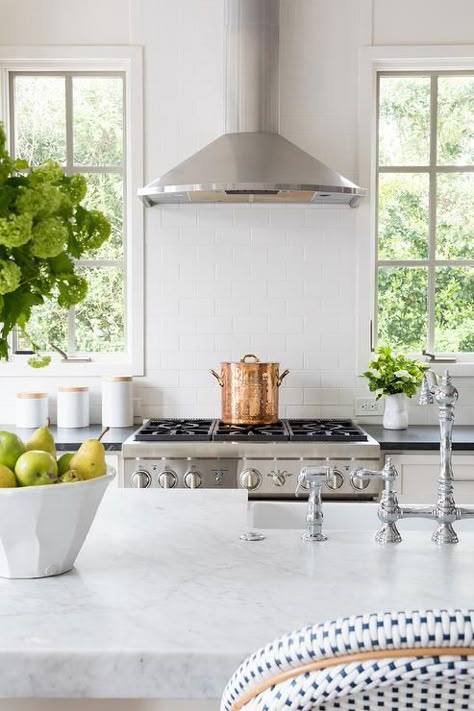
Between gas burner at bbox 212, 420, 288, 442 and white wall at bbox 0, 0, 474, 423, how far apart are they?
15.7 inches

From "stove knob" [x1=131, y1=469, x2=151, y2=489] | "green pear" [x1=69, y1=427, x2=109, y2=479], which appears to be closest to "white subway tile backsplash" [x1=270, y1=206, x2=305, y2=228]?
"stove knob" [x1=131, y1=469, x2=151, y2=489]

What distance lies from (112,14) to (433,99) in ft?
5.54

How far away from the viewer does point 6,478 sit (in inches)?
60.1

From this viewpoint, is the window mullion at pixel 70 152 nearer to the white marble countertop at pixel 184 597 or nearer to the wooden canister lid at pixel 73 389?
the wooden canister lid at pixel 73 389

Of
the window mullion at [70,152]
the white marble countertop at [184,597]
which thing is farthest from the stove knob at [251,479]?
the white marble countertop at [184,597]

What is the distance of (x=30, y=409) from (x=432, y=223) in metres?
2.26

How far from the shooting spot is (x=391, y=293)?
176 inches

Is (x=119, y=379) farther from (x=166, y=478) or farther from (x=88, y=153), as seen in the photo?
(x=88, y=153)

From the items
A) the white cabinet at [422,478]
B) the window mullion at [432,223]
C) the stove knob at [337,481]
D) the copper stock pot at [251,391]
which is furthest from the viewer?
the window mullion at [432,223]

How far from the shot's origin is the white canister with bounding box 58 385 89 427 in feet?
13.6

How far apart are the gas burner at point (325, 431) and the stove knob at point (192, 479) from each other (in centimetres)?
43

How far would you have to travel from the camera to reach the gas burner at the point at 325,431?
3.66 metres

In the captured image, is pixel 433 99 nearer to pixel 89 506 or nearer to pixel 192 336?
pixel 192 336

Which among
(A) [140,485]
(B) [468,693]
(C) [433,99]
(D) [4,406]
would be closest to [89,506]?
(B) [468,693]
